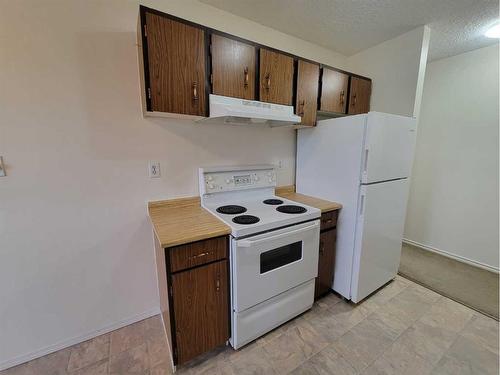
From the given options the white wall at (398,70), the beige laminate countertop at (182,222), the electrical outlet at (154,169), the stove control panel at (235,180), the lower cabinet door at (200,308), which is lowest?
the lower cabinet door at (200,308)

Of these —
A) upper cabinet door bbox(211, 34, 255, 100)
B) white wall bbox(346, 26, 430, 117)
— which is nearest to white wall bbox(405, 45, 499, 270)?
white wall bbox(346, 26, 430, 117)

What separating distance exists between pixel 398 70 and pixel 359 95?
0.38 m

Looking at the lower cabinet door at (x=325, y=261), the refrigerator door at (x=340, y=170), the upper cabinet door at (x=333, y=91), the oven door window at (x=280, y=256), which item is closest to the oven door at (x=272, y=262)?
the oven door window at (x=280, y=256)

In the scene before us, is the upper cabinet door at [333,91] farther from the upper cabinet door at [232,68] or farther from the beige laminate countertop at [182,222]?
the beige laminate countertop at [182,222]

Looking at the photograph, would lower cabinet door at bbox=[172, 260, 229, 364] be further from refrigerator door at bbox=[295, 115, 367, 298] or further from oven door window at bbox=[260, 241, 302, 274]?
refrigerator door at bbox=[295, 115, 367, 298]

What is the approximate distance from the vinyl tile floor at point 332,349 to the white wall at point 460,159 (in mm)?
1149

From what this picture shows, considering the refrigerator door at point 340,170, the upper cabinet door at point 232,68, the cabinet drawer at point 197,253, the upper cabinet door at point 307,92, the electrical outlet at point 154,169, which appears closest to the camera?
the cabinet drawer at point 197,253

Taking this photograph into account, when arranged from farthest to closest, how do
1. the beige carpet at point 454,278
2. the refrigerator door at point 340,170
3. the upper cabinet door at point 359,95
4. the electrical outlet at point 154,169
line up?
the upper cabinet door at point 359,95, the beige carpet at point 454,278, the refrigerator door at point 340,170, the electrical outlet at point 154,169

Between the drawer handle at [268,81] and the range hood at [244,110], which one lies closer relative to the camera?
the range hood at [244,110]

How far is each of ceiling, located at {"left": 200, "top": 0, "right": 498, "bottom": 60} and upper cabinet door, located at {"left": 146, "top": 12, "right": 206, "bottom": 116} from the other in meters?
0.59

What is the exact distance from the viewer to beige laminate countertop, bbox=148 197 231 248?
118 centimetres

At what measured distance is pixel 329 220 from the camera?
1825mm

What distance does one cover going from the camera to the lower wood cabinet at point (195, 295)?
47.0 inches

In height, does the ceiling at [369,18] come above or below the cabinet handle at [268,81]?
above
